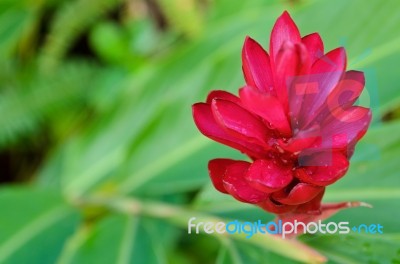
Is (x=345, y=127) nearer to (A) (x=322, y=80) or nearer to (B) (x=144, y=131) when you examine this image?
(A) (x=322, y=80)

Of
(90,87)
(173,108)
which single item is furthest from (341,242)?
(90,87)

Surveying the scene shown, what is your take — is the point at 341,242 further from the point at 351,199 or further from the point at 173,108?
the point at 173,108

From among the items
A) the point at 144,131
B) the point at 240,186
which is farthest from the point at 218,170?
the point at 144,131

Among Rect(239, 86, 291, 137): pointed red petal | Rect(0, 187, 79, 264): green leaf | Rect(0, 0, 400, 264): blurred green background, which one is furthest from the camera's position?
Rect(0, 187, 79, 264): green leaf

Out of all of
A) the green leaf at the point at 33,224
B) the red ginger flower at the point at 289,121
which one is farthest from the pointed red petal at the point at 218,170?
the green leaf at the point at 33,224

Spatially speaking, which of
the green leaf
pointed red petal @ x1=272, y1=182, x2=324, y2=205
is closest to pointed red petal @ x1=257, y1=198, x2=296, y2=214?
pointed red petal @ x1=272, y1=182, x2=324, y2=205

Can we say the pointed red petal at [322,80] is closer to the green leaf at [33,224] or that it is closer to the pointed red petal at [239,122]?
the pointed red petal at [239,122]

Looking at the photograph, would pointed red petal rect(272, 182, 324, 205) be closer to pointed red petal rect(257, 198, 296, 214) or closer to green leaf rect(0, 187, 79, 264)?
pointed red petal rect(257, 198, 296, 214)
